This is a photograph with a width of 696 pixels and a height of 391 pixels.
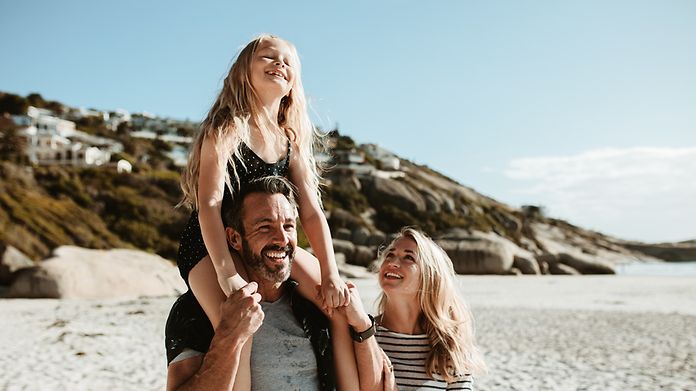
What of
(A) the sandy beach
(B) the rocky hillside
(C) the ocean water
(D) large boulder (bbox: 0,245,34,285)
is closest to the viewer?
(A) the sandy beach

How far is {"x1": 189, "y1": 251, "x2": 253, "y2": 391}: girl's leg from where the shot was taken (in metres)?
3.04

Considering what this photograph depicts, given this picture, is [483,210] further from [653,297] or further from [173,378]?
[173,378]

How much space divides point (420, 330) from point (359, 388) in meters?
0.98

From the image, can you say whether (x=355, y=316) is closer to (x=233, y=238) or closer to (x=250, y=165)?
(x=233, y=238)

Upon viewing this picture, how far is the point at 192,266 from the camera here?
3.40 meters

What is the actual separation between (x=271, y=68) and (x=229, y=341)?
175 centimetres

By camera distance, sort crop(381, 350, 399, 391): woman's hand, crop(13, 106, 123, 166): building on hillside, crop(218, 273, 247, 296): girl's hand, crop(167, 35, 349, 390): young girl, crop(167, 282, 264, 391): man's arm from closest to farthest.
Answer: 1. crop(167, 282, 264, 391): man's arm
2. crop(218, 273, 247, 296): girl's hand
3. crop(167, 35, 349, 390): young girl
4. crop(381, 350, 399, 391): woman's hand
5. crop(13, 106, 123, 166): building on hillside

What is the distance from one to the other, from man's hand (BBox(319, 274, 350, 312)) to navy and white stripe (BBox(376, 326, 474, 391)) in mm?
1009

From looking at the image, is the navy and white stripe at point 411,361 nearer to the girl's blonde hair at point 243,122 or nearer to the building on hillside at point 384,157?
the girl's blonde hair at point 243,122

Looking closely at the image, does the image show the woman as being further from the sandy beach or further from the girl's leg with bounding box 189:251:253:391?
the girl's leg with bounding box 189:251:253:391

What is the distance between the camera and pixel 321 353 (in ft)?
10.9

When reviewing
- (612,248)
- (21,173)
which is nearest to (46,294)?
(21,173)

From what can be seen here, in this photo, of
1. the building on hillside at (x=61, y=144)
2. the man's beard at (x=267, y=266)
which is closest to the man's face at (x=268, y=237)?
the man's beard at (x=267, y=266)

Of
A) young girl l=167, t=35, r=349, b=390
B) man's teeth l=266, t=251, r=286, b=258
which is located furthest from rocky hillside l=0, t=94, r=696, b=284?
man's teeth l=266, t=251, r=286, b=258
